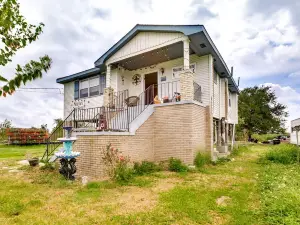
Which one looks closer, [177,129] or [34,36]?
[34,36]

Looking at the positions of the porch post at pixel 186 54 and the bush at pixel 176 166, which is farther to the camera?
the porch post at pixel 186 54

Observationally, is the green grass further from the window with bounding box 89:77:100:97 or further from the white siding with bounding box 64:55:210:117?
the window with bounding box 89:77:100:97

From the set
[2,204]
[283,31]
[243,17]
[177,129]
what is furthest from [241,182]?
[283,31]

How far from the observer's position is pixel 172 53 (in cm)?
1086

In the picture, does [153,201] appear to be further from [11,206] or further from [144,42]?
[144,42]

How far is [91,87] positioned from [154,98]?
224 inches

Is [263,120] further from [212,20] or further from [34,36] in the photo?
[34,36]

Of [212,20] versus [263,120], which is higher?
[212,20]

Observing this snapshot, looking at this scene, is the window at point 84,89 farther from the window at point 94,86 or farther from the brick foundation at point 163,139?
the brick foundation at point 163,139

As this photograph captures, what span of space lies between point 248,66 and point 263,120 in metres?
21.9

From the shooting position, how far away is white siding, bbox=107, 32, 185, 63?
9531 mm

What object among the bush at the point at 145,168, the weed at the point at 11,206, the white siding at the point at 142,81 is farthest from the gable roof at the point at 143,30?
the weed at the point at 11,206

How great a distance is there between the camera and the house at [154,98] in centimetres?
760

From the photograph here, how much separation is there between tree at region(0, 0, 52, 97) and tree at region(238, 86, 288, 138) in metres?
34.9
